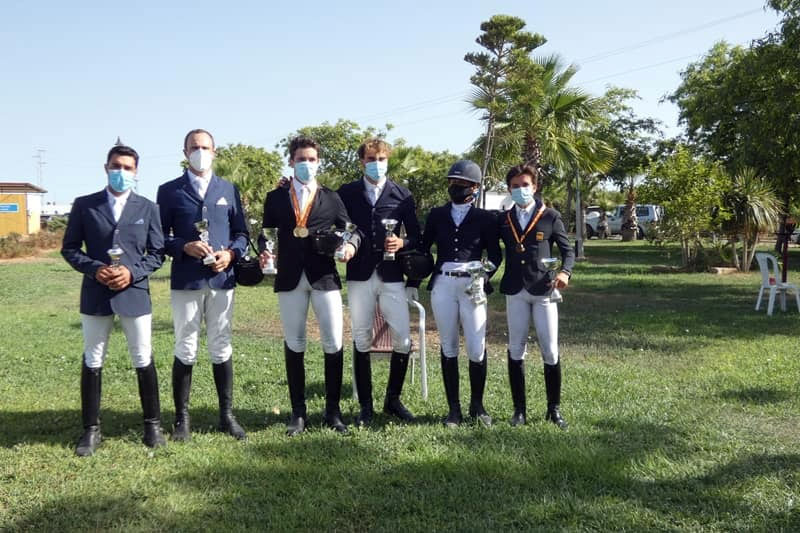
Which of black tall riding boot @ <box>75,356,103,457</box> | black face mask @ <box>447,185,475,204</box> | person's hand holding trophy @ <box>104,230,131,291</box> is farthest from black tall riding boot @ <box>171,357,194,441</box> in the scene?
black face mask @ <box>447,185,475,204</box>

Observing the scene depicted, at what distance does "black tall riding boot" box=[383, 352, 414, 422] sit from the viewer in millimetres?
5754

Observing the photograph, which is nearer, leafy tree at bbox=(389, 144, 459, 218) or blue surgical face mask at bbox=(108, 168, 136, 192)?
blue surgical face mask at bbox=(108, 168, 136, 192)

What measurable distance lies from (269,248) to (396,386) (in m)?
1.57

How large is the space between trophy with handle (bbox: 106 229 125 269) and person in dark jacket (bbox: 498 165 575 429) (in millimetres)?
2752

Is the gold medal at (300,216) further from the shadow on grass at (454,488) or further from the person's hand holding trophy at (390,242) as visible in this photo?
the shadow on grass at (454,488)

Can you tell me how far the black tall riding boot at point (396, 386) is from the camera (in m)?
5.75

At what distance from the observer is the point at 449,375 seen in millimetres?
5512

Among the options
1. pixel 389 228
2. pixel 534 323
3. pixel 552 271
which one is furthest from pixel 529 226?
pixel 389 228

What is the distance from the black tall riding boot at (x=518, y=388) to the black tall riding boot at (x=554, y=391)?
0.65ft

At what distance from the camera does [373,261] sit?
17.5 feet

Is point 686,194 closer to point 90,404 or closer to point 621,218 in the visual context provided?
point 90,404

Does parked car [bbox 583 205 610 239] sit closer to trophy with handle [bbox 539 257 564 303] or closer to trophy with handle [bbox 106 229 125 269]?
trophy with handle [bbox 539 257 564 303]

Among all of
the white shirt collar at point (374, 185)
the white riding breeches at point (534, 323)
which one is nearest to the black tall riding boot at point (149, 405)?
A: the white shirt collar at point (374, 185)

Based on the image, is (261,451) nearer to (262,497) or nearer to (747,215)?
(262,497)
